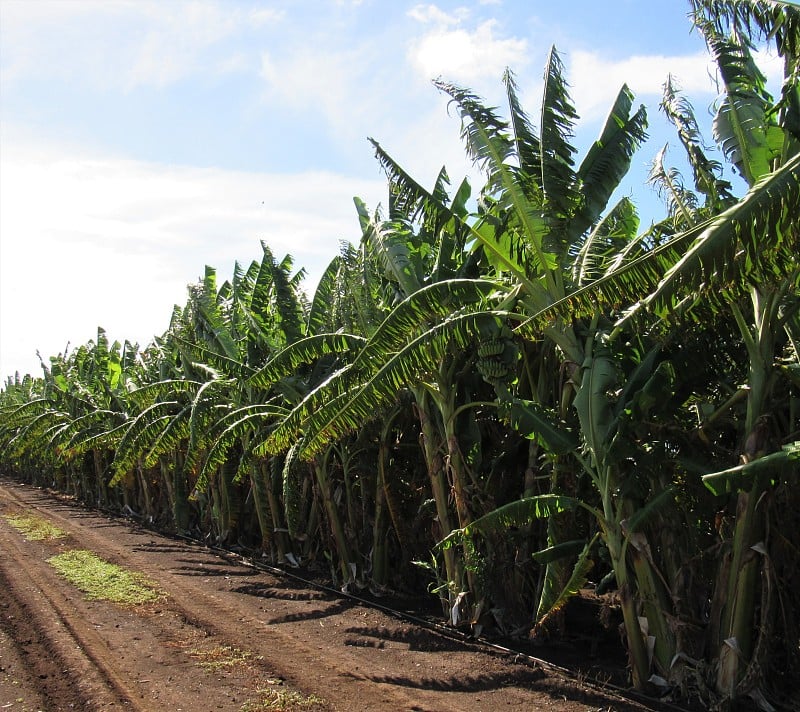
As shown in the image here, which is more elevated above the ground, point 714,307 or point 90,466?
point 714,307

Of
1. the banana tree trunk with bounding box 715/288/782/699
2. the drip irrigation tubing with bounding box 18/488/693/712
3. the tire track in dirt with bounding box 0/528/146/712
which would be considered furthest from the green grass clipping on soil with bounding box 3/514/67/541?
the banana tree trunk with bounding box 715/288/782/699

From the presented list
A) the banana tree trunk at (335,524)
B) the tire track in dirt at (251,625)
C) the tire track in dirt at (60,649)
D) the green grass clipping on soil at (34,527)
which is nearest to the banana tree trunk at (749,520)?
the tire track in dirt at (251,625)

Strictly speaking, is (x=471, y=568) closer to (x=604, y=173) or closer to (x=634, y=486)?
(x=634, y=486)

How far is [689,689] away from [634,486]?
64.3 inches

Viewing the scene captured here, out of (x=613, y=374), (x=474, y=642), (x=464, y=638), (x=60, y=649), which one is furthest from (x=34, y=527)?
(x=613, y=374)

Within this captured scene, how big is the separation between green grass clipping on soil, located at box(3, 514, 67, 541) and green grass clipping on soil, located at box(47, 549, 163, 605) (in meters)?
2.72

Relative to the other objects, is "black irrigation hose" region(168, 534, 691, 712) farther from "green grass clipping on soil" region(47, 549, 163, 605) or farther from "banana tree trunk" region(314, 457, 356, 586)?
"green grass clipping on soil" region(47, 549, 163, 605)

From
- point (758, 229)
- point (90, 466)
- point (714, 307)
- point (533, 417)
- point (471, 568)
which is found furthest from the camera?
point (90, 466)

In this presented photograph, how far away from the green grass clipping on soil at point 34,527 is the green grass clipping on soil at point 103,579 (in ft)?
8.91

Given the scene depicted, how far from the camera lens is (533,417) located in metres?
6.54

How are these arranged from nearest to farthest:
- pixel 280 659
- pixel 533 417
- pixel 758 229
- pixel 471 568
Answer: pixel 758 229 < pixel 533 417 < pixel 280 659 < pixel 471 568

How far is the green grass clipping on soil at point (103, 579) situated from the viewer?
10.1 metres

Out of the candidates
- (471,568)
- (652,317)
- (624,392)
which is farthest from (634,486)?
(471,568)

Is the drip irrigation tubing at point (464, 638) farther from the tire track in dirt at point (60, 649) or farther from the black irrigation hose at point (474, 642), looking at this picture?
the tire track in dirt at point (60, 649)
